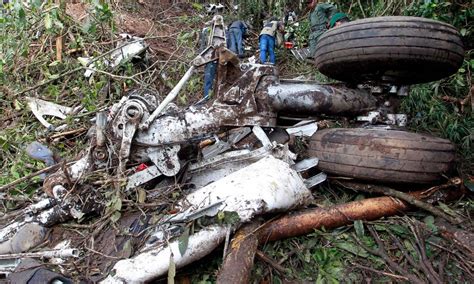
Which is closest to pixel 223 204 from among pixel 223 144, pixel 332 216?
pixel 332 216

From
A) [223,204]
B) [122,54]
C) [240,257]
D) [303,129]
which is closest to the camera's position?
[240,257]

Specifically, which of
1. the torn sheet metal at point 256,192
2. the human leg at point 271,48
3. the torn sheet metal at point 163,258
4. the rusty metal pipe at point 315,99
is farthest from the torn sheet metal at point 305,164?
the human leg at point 271,48

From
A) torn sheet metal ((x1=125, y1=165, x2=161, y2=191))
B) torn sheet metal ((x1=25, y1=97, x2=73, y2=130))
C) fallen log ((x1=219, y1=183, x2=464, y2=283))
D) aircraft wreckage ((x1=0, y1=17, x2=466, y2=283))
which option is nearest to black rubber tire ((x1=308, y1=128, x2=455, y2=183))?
aircraft wreckage ((x1=0, y1=17, x2=466, y2=283))

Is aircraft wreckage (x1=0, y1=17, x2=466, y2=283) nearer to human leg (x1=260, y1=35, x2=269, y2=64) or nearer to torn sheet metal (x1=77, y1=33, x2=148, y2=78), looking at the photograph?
torn sheet metal (x1=77, y1=33, x2=148, y2=78)

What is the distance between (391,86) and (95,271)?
201 cm

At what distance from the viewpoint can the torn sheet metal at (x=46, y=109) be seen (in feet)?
15.0

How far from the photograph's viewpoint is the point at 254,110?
2.61 meters

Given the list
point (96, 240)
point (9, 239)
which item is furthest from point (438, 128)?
point (9, 239)

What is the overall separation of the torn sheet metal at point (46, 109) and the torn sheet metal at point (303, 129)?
2759 millimetres

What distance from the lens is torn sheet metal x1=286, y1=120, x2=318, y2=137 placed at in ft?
9.54

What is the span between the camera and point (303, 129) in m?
2.95

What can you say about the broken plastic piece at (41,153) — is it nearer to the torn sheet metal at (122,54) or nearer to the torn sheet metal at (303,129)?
the torn sheet metal at (122,54)

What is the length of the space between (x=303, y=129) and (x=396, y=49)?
2.87ft

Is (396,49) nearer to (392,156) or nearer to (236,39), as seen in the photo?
(392,156)
